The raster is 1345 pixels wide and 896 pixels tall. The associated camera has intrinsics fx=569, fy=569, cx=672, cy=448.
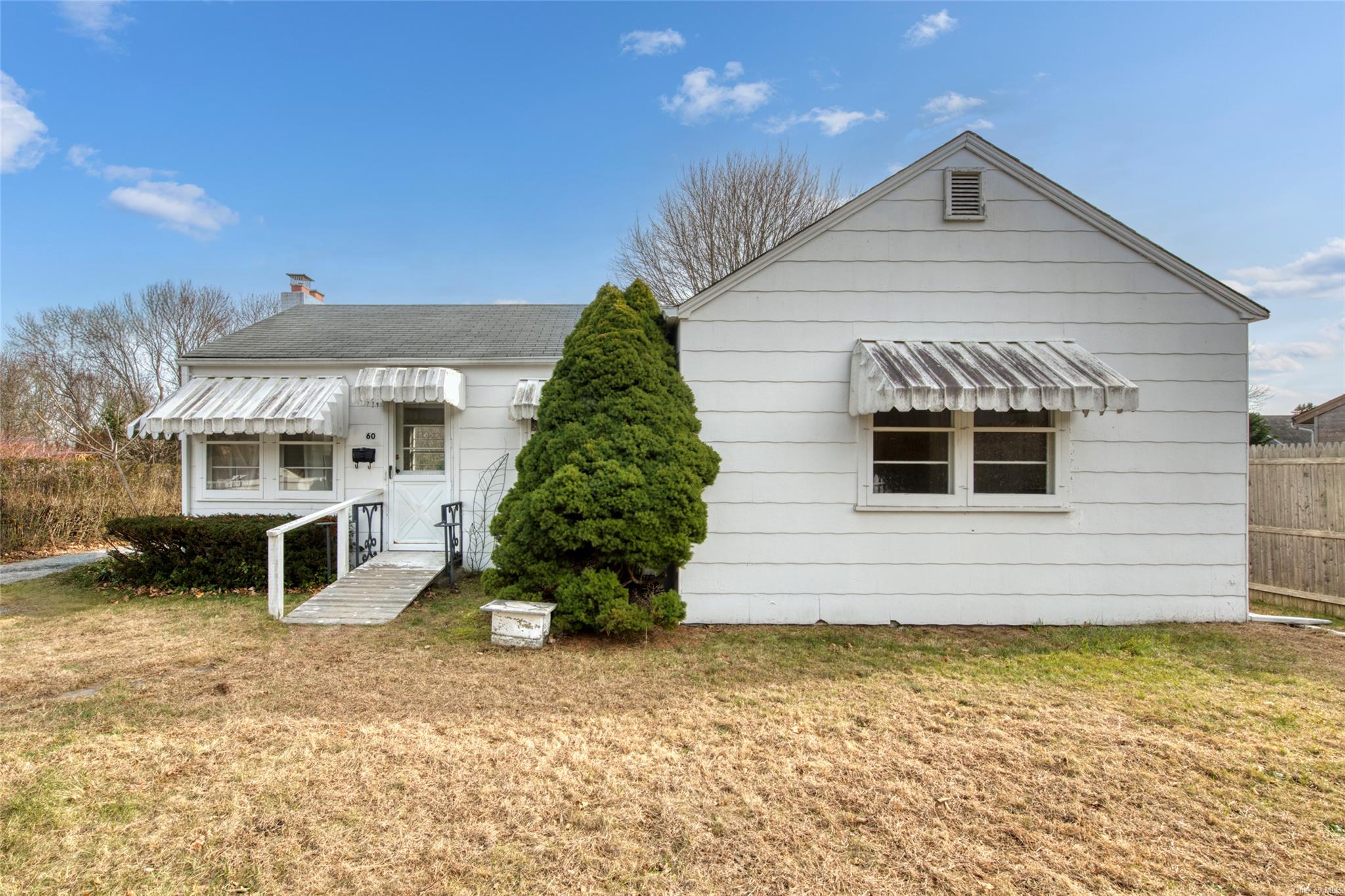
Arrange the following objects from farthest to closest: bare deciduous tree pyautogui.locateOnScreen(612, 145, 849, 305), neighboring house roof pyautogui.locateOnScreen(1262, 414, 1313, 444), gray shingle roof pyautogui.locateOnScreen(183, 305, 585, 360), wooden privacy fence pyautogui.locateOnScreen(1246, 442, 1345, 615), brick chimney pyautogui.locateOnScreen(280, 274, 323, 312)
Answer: neighboring house roof pyautogui.locateOnScreen(1262, 414, 1313, 444) → bare deciduous tree pyautogui.locateOnScreen(612, 145, 849, 305) → brick chimney pyautogui.locateOnScreen(280, 274, 323, 312) → gray shingle roof pyautogui.locateOnScreen(183, 305, 585, 360) → wooden privacy fence pyautogui.locateOnScreen(1246, 442, 1345, 615)

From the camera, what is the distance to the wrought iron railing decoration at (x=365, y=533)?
333 inches

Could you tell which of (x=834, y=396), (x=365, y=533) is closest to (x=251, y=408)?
(x=365, y=533)

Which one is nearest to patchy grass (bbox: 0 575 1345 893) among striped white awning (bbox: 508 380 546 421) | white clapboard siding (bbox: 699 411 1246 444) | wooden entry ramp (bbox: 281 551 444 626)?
wooden entry ramp (bbox: 281 551 444 626)

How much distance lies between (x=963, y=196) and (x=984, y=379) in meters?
2.19

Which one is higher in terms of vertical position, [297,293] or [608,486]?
[297,293]

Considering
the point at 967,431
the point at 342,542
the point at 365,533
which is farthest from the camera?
the point at 365,533

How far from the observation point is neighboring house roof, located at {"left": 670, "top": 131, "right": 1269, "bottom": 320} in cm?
597

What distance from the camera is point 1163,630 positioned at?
5781mm

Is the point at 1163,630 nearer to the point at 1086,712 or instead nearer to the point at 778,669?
the point at 1086,712

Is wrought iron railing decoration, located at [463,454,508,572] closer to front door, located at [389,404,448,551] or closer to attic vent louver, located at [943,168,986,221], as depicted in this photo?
front door, located at [389,404,448,551]

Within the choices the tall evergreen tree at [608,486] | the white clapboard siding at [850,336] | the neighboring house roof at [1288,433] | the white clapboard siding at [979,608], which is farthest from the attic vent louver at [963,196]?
the neighboring house roof at [1288,433]

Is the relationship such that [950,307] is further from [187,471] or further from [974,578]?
[187,471]

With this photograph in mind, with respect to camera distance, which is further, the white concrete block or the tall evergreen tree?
the white concrete block

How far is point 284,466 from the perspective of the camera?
30.0 ft
